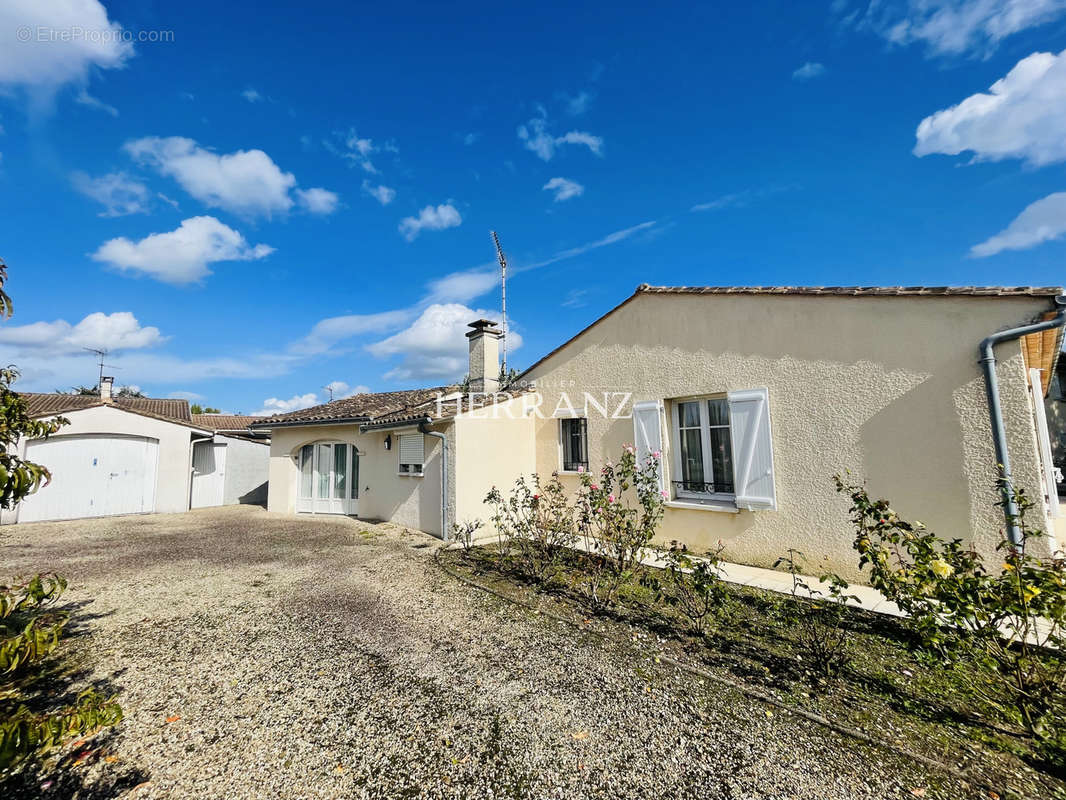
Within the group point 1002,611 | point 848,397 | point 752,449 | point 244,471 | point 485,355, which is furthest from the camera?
point 244,471

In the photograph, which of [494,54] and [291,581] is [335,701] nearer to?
[291,581]

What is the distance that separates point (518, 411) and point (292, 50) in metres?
9.66

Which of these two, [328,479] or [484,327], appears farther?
[328,479]

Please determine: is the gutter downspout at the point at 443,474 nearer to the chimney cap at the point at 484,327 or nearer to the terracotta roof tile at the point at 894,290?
the chimney cap at the point at 484,327

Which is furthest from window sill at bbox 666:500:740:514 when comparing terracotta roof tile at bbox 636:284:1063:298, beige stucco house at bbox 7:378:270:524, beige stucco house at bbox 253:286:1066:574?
beige stucco house at bbox 7:378:270:524

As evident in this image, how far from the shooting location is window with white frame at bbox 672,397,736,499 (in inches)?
331

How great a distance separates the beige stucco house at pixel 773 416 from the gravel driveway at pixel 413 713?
417 centimetres

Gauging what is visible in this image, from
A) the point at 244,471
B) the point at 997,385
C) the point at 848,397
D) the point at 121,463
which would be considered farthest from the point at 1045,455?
the point at 244,471

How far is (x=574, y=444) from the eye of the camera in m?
11.2

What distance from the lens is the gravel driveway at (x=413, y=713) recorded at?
299 cm

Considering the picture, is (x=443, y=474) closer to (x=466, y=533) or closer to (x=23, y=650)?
(x=466, y=533)

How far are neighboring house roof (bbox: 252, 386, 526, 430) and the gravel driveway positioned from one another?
472 cm

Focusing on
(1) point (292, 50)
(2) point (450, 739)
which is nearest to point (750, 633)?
(2) point (450, 739)

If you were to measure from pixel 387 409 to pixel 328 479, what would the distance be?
3.66 metres
